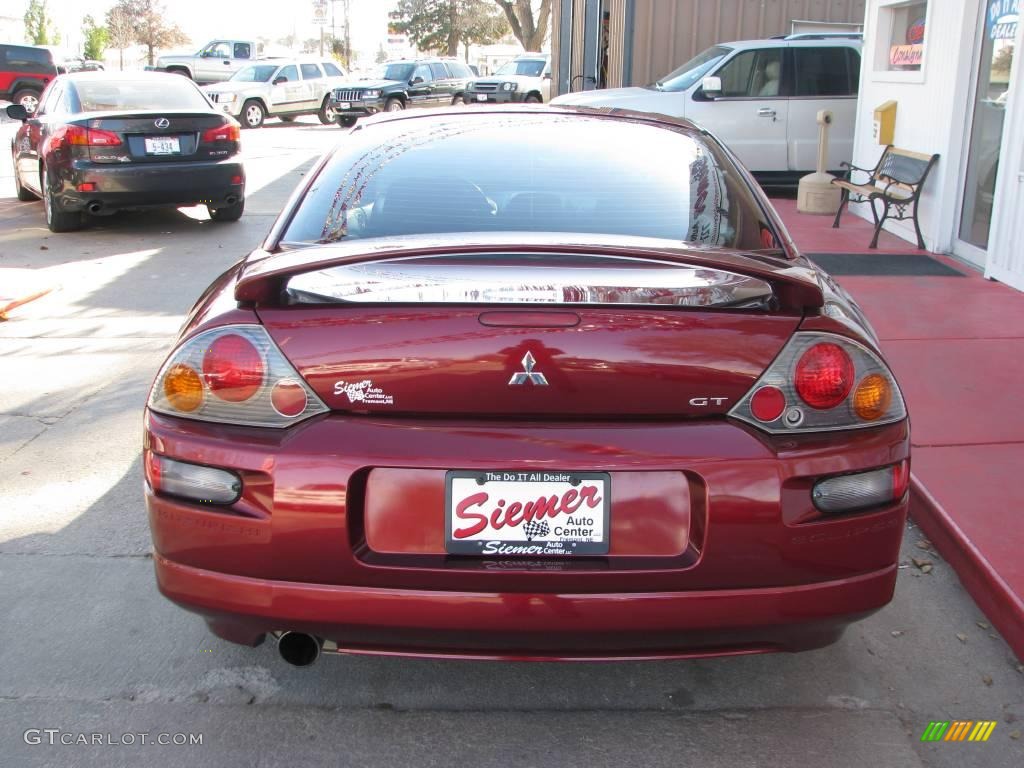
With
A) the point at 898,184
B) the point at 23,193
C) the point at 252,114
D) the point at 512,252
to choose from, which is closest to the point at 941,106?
the point at 898,184

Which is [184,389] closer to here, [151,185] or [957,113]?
[957,113]

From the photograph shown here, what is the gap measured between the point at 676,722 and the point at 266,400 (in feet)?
4.50

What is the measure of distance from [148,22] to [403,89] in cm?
3297

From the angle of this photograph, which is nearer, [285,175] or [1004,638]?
[1004,638]

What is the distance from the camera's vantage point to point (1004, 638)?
3.22 meters

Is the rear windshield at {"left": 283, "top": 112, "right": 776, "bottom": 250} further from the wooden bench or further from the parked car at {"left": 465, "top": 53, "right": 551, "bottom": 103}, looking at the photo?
the parked car at {"left": 465, "top": 53, "right": 551, "bottom": 103}

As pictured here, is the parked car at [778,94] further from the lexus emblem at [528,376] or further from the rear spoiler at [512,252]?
the lexus emblem at [528,376]

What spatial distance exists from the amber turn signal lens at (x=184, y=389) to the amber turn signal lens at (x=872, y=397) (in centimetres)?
155

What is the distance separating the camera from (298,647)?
8.39ft

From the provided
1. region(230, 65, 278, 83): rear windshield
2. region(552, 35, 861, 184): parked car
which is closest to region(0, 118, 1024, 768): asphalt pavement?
region(552, 35, 861, 184): parked car

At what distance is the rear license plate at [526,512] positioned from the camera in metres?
2.32

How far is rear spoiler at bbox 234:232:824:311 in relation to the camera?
97.2 inches

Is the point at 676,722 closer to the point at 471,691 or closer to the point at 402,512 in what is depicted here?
the point at 471,691

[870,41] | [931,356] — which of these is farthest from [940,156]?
[931,356]
